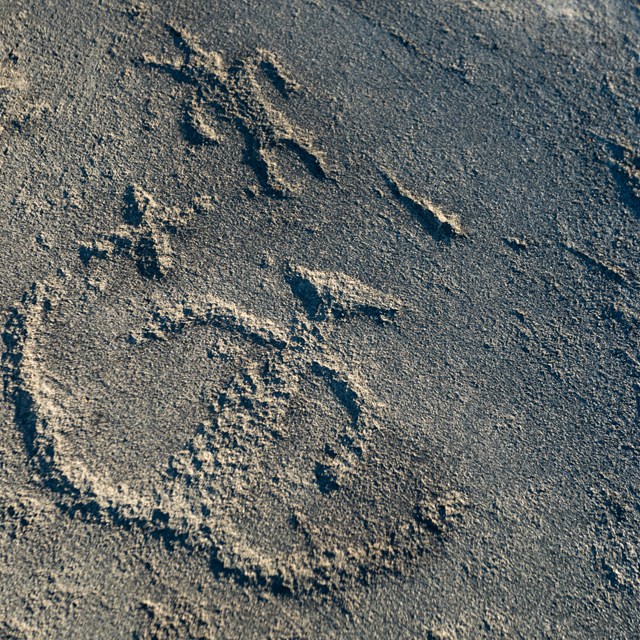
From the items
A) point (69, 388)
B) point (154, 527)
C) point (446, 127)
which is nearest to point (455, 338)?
point (446, 127)

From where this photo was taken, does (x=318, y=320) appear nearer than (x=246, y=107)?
Yes

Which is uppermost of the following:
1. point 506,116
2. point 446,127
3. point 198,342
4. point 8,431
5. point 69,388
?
point 506,116

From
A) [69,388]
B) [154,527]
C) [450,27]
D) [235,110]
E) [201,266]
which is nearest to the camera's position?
[154,527]

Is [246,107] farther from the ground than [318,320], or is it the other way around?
[246,107]

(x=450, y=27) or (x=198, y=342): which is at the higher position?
(x=450, y=27)

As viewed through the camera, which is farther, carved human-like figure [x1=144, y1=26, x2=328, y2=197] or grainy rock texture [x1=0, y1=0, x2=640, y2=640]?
carved human-like figure [x1=144, y1=26, x2=328, y2=197]

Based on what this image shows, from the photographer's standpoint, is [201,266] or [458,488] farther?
[201,266]

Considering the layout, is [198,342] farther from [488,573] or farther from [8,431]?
[488,573]

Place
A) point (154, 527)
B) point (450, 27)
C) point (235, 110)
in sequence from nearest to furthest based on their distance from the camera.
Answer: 1. point (154, 527)
2. point (235, 110)
3. point (450, 27)

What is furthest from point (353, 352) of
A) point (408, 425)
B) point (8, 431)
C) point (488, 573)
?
point (8, 431)

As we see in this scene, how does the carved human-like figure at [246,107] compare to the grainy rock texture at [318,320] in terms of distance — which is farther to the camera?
the carved human-like figure at [246,107]
